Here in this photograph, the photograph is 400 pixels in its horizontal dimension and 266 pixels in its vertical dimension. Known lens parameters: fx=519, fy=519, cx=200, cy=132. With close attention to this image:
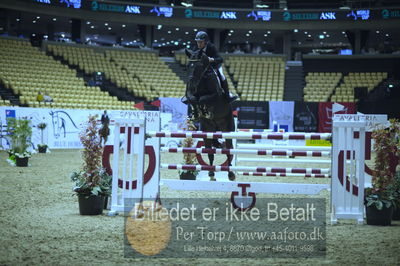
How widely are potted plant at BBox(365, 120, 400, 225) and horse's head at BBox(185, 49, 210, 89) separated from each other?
2.66m

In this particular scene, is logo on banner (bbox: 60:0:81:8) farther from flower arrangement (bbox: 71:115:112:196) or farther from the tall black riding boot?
flower arrangement (bbox: 71:115:112:196)

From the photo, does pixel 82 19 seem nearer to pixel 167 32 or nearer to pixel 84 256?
pixel 167 32

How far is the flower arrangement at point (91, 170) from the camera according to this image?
6105 mm

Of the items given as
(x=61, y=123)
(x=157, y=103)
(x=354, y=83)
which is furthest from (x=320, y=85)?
(x=61, y=123)

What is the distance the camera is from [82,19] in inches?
1273

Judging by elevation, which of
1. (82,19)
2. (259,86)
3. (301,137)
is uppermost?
(82,19)

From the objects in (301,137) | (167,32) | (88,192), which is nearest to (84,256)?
(88,192)

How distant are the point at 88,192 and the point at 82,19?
28.1m

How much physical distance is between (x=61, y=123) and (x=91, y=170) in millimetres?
13806

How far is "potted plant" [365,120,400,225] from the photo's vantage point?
5684mm

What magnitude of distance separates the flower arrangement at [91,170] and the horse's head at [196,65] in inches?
75.4

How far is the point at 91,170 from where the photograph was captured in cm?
621

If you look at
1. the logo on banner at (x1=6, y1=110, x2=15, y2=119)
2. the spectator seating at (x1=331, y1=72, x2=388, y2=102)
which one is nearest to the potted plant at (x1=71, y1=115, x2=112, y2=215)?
the logo on banner at (x1=6, y1=110, x2=15, y2=119)

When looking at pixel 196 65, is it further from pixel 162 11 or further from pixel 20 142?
pixel 162 11
